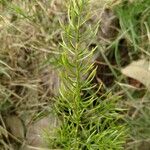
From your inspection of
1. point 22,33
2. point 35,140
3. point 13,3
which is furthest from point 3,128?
point 13,3

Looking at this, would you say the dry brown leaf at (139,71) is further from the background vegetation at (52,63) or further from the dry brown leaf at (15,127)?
the dry brown leaf at (15,127)

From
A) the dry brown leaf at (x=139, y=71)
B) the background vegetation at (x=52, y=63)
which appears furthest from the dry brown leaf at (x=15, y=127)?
the dry brown leaf at (x=139, y=71)

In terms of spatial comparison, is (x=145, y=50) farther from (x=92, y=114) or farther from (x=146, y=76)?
(x=92, y=114)

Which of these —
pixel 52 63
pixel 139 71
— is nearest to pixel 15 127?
pixel 52 63

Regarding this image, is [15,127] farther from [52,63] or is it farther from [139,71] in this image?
[139,71]

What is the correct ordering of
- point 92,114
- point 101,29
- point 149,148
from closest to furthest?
point 92,114
point 149,148
point 101,29

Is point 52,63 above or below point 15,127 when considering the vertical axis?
above

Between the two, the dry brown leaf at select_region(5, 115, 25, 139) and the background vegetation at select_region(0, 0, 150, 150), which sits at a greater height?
the background vegetation at select_region(0, 0, 150, 150)

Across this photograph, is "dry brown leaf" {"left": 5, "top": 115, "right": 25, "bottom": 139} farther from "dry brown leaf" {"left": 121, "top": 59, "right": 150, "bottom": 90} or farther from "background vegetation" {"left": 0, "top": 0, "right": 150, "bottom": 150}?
"dry brown leaf" {"left": 121, "top": 59, "right": 150, "bottom": 90}

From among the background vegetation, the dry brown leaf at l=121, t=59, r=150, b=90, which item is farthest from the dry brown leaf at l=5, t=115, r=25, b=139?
the dry brown leaf at l=121, t=59, r=150, b=90

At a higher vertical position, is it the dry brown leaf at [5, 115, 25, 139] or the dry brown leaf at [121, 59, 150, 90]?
the dry brown leaf at [121, 59, 150, 90]

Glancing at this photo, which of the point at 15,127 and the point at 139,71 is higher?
the point at 139,71
